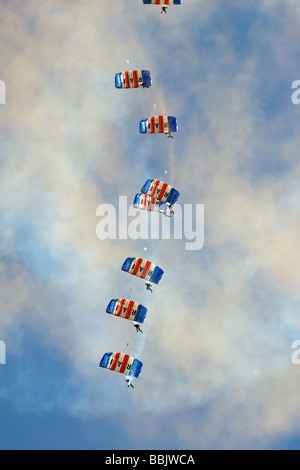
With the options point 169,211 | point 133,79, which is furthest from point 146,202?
point 133,79

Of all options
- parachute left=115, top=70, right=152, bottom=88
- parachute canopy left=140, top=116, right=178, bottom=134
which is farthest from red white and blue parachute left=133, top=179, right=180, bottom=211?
parachute left=115, top=70, right=152, bottom=88

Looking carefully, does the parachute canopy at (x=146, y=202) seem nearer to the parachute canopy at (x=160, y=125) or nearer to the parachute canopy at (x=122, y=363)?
the parachute canopy at (x=160, y=125)

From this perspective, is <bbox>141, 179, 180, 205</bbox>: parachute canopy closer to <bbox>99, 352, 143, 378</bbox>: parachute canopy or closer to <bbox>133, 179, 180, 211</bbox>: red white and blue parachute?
<bbox>133, 179, 180, 211</bbox>: red white and blue parachute

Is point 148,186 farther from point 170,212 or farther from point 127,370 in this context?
point 127,370

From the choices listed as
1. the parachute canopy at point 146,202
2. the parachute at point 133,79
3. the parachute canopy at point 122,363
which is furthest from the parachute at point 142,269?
the parachute at point 133,79

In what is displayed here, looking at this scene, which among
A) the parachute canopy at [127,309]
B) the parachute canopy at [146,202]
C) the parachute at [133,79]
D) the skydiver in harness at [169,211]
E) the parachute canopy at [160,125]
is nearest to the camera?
the parachute canopy at [127,309]
